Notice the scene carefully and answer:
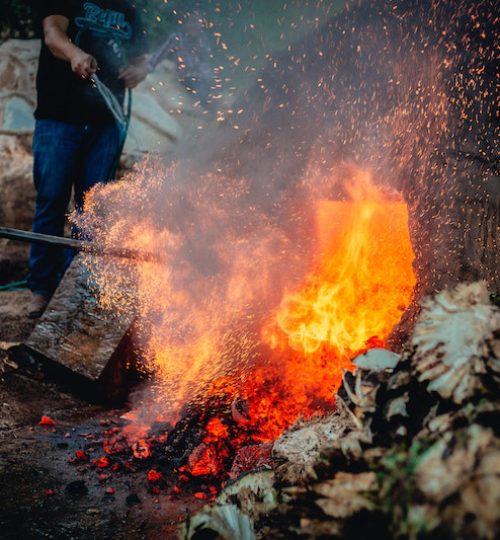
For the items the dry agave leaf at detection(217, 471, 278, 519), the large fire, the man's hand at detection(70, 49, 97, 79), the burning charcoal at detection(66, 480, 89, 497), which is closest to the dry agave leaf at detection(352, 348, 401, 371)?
the dry agave leaf at detection(217, 471, 278, 519)

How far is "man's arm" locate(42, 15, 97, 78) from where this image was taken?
3.45 meters

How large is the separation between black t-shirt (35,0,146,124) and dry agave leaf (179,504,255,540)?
368 cm

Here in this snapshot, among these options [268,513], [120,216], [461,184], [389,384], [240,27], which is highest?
[240,27]

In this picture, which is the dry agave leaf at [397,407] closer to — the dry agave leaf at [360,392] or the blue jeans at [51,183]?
the dry agave leaf at [360,392]

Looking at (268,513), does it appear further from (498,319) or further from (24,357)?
(24,357)

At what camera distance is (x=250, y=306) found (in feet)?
10.3

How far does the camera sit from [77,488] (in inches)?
86.5

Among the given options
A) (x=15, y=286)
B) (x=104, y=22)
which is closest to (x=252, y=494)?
(x=104, y=22)

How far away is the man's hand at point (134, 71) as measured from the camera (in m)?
4.25

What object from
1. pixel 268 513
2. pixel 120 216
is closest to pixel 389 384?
pixel 268 513

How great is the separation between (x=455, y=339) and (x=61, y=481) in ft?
7.05

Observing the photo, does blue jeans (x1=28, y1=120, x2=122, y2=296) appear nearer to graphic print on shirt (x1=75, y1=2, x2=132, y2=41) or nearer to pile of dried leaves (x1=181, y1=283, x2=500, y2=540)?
graphic print on shirt (x1=75, y1=2, x2=132, y2=41)

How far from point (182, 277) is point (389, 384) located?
207 centimetres

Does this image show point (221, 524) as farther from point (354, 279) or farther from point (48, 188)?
point (48, 188)
